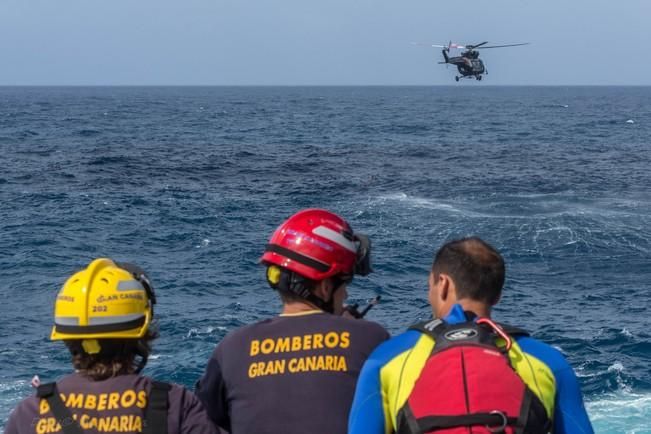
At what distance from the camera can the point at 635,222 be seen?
3900 cm

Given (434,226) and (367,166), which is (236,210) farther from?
(367,166)

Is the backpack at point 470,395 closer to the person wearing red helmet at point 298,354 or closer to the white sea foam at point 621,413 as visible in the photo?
the person wearing red helmet at point 298,354

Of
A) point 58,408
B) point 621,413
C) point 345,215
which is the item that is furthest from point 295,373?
point 345,215

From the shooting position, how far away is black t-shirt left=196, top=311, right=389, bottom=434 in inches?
170

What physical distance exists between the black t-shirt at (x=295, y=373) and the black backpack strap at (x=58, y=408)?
0.76m

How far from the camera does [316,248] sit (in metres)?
4.46

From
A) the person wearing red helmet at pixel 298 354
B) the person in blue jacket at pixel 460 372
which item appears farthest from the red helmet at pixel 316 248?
the person in blue jacket at pixel 460 372

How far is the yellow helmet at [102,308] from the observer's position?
13.3 ft

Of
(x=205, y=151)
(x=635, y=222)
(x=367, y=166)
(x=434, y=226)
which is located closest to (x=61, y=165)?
(x=205, y=151)

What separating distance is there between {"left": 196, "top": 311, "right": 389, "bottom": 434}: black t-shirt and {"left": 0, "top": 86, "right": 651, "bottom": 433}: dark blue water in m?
14.3

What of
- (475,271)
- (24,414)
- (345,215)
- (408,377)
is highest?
(475,271)

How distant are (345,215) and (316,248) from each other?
36.1 meters

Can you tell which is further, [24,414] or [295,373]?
[295,373]

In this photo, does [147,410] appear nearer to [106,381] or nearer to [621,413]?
[106,381]
